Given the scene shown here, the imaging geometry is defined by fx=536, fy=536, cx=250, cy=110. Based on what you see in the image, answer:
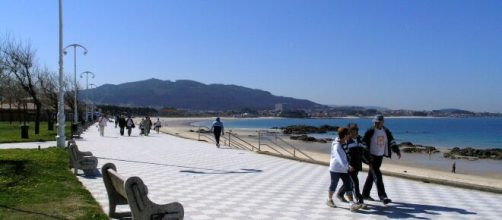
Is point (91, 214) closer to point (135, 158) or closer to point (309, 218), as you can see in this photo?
point (309, 218)

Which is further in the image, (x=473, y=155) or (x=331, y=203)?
(x=473, y=155)

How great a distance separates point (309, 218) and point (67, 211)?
11.6ft

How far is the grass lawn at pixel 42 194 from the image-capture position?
7.62m

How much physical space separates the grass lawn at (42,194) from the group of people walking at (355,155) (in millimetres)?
3657

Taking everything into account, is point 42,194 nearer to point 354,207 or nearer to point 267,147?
point 354,207

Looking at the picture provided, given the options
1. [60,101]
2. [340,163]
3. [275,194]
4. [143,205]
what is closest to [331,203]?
[340,163]

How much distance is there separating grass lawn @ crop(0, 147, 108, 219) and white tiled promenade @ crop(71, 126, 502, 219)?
0.37 metres

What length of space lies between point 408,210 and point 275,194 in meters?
2.60

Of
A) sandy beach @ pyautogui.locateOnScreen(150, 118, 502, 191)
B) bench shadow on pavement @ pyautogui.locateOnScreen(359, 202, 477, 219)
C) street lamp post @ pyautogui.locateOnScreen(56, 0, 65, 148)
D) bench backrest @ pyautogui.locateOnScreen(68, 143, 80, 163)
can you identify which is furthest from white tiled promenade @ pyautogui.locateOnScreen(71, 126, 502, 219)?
street lamp post @ pyautogui.locateOnScreen(56, 0, 65, 148)

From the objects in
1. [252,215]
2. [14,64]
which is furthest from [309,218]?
[14,64]

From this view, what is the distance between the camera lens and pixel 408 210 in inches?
337

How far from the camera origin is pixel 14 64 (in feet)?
107

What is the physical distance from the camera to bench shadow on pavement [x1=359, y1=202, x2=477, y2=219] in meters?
8.23

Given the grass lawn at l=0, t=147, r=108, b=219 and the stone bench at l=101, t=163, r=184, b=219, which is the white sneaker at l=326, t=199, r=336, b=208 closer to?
the stone bench at l=101, t=163, r=184, b=219
